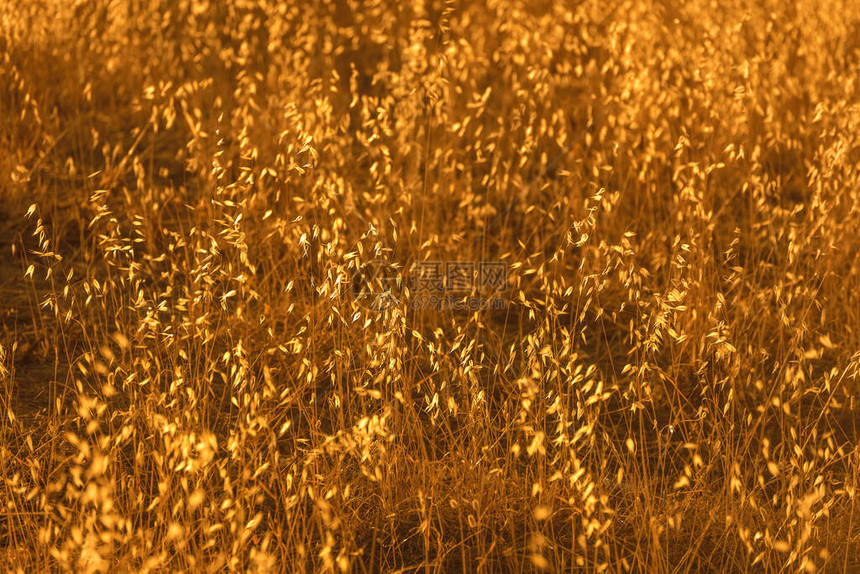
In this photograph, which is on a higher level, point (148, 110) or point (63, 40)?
point (63, 40)

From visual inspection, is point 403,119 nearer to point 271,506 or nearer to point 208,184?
point 208,184

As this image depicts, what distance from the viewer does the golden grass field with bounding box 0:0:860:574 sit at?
195 centimetres

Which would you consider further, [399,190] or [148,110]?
[148,110]

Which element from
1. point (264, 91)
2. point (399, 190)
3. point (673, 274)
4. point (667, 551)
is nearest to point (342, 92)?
point (264, 91)

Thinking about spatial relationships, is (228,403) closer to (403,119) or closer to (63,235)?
(63,235)

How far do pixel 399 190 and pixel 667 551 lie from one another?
1.90 meters

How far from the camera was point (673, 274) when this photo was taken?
110 inches

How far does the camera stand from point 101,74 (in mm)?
4277

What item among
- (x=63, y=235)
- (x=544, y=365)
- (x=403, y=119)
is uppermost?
(x=403, y=119)

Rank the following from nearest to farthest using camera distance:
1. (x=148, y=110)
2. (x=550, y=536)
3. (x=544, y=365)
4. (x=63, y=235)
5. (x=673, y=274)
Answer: (x=550, y=536) < (x=544, y=365) < (x=673, y=274) < (x=63, y=235) < (x=148, y=110)

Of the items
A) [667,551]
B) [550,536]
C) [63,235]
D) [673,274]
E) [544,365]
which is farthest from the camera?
[63,235]

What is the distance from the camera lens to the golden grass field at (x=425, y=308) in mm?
1954

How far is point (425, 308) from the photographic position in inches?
112

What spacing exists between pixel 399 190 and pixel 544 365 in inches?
44.6
